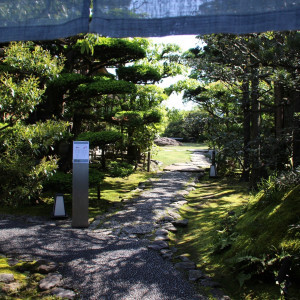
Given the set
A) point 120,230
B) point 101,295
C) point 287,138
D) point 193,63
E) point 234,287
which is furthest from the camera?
point 193,63

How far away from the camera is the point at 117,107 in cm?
1144

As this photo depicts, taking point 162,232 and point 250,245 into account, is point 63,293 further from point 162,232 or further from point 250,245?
point 162,232

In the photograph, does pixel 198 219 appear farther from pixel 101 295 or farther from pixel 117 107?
pixel 117 107

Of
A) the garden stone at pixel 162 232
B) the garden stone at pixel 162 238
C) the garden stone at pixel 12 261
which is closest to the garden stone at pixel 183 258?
the garden stone at pixel 162 238

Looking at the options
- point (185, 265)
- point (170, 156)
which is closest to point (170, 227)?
point (185, 265)

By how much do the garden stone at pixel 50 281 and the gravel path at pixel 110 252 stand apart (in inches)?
3.5

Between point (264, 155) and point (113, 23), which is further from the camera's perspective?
point (264, 155)

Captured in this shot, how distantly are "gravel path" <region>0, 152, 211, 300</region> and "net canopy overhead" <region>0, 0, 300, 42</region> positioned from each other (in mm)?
2219

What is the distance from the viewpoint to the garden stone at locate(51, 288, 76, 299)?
108 inches

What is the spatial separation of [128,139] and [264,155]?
25.8ft

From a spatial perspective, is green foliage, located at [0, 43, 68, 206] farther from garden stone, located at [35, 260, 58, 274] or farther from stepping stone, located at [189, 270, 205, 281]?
stepping stone, located at [189, 270, 205, 281]

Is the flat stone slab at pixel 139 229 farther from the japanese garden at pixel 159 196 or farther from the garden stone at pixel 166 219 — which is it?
the garden stone at pixel 166 219

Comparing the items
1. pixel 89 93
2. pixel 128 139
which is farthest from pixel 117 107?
pixel 89 93

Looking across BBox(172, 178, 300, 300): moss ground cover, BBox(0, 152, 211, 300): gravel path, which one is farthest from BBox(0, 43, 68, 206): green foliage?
BBox(172, 178, 300, 300): moss ground cover
